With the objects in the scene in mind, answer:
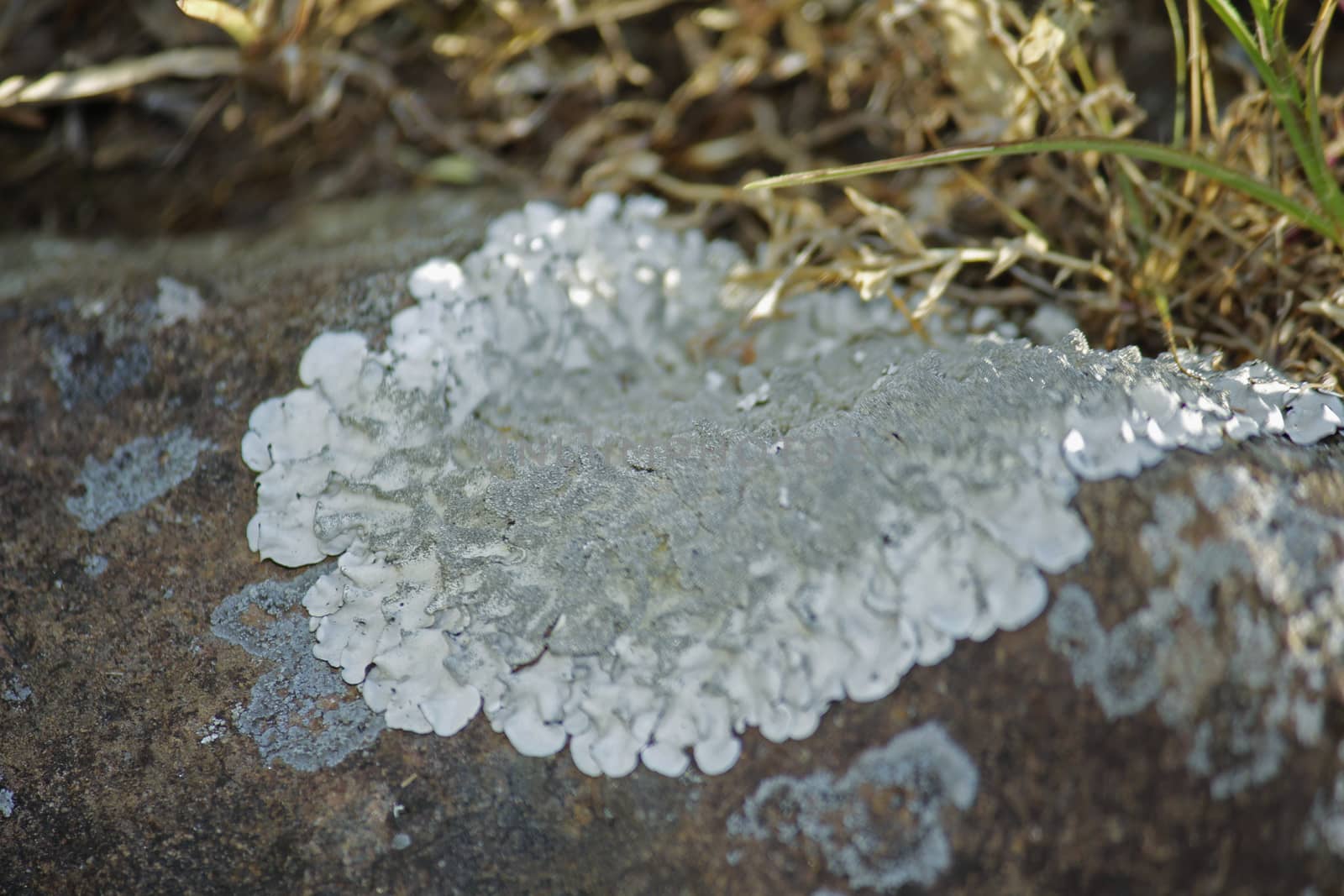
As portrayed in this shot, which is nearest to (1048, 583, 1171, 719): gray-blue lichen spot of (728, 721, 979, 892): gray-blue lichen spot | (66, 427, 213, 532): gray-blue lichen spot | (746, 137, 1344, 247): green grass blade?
(728, 721, 979, 892): gray-blue lichen spot

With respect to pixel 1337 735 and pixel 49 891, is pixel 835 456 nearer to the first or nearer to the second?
pixel 1337 735

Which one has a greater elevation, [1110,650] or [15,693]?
[1110,650]

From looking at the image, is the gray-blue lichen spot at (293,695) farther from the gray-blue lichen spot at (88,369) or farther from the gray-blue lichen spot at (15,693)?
the gray-blue lichen spot at (88,369)

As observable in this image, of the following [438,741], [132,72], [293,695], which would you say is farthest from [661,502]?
[132,72]

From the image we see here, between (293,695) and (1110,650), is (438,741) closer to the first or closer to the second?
(293,695)

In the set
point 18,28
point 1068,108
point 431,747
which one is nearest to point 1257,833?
point 431,747

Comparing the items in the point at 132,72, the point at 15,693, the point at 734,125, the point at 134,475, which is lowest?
the point at 15,693

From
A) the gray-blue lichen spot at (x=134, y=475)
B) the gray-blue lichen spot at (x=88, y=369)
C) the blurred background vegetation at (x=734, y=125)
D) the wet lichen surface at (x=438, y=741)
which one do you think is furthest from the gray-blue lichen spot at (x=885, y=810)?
the gray-blue lichen spot at (x=88, y=369)
